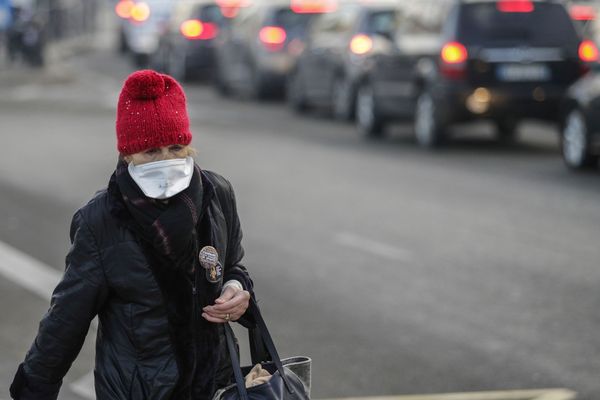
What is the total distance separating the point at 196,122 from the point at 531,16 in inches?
247

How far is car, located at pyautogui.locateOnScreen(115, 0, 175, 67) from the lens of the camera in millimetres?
37594

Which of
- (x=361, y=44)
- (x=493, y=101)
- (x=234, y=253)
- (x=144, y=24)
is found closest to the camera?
(x=234, y=253)

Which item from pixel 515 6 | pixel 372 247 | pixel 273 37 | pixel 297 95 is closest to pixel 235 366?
pixel 372 247

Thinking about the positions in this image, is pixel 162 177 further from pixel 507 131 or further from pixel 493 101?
pixel 507 131

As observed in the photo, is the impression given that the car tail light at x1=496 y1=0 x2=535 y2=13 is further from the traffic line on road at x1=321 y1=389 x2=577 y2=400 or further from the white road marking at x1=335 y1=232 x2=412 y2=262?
the traffic line on road at x1=321 y1=389 x2=577 y2=400

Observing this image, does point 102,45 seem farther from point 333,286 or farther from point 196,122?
point 333,286

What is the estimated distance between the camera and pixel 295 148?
1803 cm

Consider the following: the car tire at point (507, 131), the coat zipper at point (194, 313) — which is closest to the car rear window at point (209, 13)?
the car tire at point (507, 131)

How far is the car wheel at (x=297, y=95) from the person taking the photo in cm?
2355

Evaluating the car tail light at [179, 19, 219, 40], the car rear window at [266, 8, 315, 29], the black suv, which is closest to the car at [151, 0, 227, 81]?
the car tail light at [179, 19, 219, 40]

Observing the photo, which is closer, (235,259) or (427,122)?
(235,259)

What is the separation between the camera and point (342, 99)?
865 inches

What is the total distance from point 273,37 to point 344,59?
14.4 feet

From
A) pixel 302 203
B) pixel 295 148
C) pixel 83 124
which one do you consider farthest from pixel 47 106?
pixel 302 203
